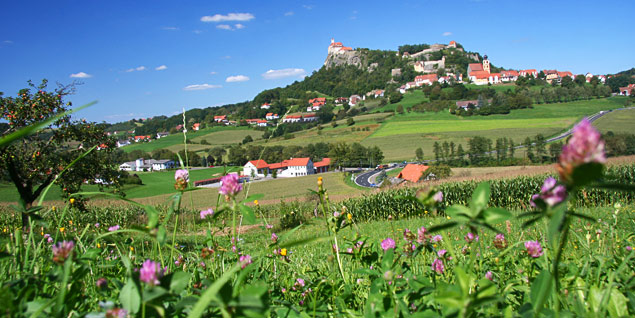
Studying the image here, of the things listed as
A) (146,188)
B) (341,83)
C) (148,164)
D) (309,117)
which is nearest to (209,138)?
(148,164)

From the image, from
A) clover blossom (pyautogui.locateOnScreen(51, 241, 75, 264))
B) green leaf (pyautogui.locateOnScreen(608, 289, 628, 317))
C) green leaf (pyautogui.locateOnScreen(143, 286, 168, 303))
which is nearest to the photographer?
green leaf (pyautogui.locateOnScreen(143, 286, 168, 303))

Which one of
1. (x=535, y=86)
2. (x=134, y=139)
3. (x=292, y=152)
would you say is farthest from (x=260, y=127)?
(x=535, y=86)

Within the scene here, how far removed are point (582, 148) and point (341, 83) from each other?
491ft

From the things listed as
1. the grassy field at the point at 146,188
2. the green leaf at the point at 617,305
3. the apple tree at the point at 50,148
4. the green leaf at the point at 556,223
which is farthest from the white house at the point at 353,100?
the green leaf at the point at 556,223

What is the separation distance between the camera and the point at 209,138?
8200 cm

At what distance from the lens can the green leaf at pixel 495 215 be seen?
0.70 metres

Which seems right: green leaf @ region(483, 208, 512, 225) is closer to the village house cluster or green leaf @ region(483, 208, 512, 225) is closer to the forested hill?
the village house cluster

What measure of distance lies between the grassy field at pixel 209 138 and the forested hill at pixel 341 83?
393 inches

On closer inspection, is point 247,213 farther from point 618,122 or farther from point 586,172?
point 618,122

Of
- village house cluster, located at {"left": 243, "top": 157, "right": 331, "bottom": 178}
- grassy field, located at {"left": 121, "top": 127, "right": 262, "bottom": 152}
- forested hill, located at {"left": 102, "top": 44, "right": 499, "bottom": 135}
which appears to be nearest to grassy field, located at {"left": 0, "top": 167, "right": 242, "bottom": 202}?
village house cluster, located at {"left": 243, "top": 157, "right": 331, "bottom": 178}

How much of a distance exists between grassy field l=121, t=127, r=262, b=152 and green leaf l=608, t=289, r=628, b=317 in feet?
252

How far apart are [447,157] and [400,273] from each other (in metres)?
59.9

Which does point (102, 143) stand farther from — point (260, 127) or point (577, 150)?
point (260, 127)

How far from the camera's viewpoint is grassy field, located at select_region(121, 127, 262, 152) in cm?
7750
